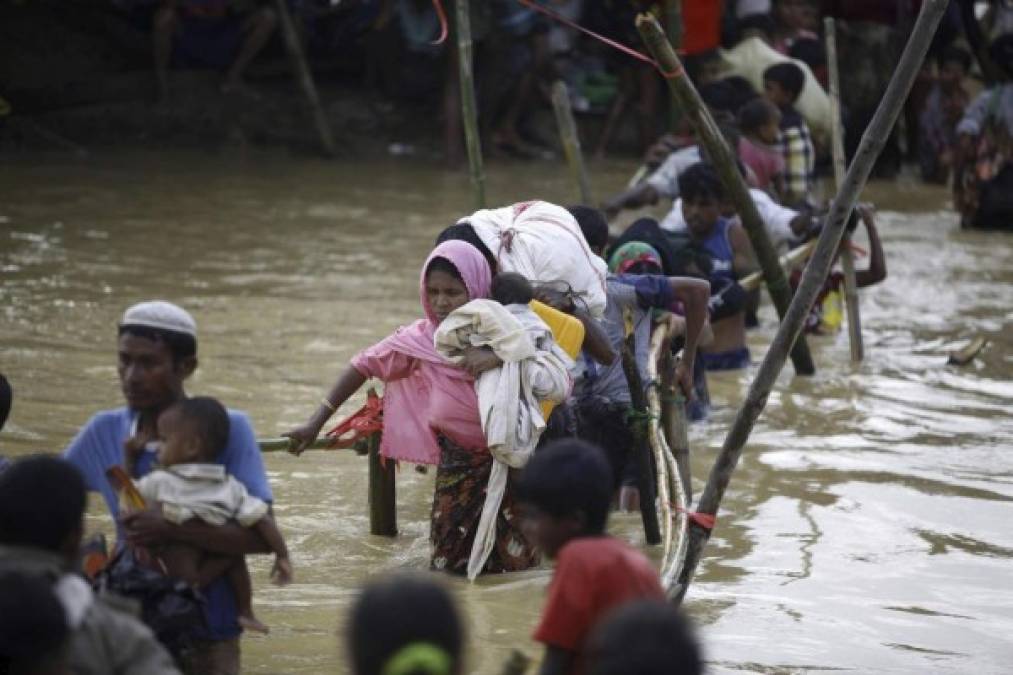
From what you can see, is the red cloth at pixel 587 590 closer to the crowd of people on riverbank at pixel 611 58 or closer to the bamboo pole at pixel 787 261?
the bamboo pole at pixel 787 261

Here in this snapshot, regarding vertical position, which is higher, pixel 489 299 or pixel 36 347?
pixel 489 299

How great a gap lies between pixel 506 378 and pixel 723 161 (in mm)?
2041

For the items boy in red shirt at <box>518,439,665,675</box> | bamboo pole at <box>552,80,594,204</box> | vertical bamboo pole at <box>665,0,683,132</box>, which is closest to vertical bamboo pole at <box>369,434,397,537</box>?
boy in red shirt at <box>518,439,665,675</box>

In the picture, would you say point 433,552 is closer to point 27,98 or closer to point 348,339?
point 348,339

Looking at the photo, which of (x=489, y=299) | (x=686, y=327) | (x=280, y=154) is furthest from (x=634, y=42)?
(x=489, y=299)

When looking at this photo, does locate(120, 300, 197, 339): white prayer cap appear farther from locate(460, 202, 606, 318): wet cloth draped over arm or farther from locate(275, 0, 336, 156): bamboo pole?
locate(275, 0, 336, 156): bamboo pole

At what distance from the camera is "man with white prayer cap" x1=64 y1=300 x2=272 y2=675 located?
155 inches

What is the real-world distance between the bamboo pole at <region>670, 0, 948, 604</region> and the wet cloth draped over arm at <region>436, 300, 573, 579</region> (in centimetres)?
57

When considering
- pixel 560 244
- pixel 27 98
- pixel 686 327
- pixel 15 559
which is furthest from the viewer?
pixel 27 98

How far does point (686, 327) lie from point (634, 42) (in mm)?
8461

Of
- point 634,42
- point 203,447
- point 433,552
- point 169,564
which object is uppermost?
point 634,42

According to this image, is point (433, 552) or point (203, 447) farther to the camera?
point (433, 552)

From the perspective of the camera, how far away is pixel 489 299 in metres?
5.66

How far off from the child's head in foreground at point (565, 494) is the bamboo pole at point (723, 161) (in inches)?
115
